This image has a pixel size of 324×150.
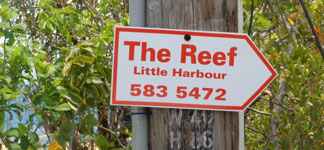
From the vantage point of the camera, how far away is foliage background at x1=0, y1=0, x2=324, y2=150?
300 centimetres

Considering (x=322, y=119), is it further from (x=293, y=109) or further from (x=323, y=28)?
(x=323, y=28)

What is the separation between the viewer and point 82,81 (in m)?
3.13

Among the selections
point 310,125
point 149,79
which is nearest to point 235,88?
point 149,79

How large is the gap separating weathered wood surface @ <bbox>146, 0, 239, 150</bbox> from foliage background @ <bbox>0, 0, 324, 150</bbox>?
1233 mm

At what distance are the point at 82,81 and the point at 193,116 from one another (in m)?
1.44

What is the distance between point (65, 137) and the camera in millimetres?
3391

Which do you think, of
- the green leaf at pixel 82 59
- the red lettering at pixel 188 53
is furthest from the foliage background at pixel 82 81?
the red lettering at pixel 188 53

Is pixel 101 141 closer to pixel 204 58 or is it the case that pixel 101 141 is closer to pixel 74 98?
pixel 74 98

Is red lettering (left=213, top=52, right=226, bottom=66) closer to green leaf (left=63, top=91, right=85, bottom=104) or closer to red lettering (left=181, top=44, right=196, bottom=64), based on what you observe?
red lettering (left=181, top=44, right=196, bottom=64)

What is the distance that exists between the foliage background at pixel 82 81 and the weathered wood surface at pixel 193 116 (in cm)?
123

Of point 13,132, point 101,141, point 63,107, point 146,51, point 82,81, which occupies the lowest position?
point 101,141

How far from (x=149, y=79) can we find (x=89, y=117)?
5.84ft

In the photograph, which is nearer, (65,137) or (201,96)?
(201,96)

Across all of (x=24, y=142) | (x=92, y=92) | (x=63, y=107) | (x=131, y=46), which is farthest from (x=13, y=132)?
(x=131, y=46)
